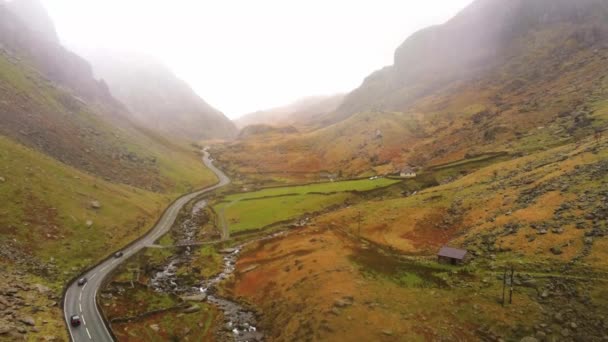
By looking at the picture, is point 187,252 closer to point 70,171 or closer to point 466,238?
point 70,171

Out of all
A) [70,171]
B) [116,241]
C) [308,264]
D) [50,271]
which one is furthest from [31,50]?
[308,264]

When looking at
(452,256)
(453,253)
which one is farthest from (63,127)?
(452,256)

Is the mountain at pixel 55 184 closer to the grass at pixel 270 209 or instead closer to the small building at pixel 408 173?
the grass at pixel 270 209

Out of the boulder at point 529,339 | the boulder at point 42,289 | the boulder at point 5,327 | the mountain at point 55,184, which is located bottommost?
the boulder at point 529,339

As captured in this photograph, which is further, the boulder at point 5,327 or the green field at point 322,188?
the green field at point 322,188

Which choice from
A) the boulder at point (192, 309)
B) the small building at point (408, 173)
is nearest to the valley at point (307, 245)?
the boulder at point (192, 309)

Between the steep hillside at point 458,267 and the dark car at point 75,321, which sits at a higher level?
the dark car at point 75,321

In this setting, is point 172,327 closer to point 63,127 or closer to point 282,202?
point 282,202
